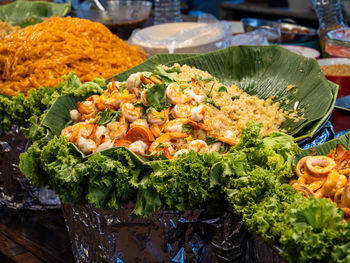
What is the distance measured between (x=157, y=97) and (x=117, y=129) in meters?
0.22

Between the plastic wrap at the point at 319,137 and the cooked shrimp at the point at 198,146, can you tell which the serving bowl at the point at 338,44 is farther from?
the cooked shrimp at the point at 198,146

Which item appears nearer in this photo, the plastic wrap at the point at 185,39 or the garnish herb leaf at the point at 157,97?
the garnish herb leaf at the point at 157,97

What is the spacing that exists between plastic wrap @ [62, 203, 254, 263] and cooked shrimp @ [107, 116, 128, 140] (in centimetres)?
33

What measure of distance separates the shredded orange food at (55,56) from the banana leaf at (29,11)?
1286 mm

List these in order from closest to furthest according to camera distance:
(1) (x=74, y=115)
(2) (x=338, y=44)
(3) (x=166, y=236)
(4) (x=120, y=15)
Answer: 1. (3) (x=166, y=236)
2. (1) (x=74, y=115)
3. (2) (x=338, y=44)
4. (4) (x=120, y=15)

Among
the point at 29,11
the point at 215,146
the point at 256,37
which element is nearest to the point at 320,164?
the point at 215,146

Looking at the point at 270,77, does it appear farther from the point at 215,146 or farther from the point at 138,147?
the point at 138,147

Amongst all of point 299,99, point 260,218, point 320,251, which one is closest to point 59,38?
point 299,99

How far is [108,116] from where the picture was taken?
5.74 ft

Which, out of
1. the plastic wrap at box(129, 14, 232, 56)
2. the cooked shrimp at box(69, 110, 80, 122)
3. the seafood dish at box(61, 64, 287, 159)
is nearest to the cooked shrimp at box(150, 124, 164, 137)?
the seafood dish at box(61, 64, 287, 159)

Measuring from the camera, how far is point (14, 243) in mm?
1873

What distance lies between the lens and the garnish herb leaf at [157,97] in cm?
165

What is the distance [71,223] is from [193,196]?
1.92 feet

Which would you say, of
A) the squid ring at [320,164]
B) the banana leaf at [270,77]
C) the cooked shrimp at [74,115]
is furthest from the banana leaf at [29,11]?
the squid ring at [320,164]
